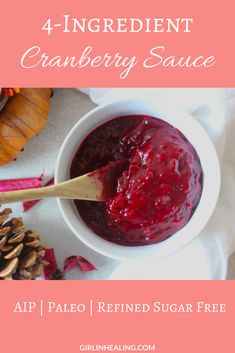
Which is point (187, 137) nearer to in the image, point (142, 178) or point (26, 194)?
point (142, 178)

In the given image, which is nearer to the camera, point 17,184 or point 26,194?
point 26,194

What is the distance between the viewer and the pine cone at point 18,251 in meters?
1.01

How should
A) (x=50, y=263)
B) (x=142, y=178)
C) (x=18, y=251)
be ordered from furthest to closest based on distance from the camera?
(x=50, y=263) → (x=18, y=251) → (x=142, y=178)

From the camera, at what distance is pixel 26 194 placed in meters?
0.88

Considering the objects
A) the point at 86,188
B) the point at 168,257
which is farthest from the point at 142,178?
the point at 168,257

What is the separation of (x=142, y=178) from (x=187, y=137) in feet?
0.41

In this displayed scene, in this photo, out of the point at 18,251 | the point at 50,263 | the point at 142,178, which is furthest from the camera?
the point at 50,263

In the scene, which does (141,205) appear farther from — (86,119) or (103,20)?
(103,20)

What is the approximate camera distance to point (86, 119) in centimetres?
93

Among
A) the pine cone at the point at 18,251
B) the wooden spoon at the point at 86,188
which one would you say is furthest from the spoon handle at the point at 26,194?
the pine cone at the point at 18,251

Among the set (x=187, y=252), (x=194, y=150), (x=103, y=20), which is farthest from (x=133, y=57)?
(x=187, y=252)

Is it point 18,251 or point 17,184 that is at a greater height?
point 17,184

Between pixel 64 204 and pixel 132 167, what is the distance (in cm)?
13
